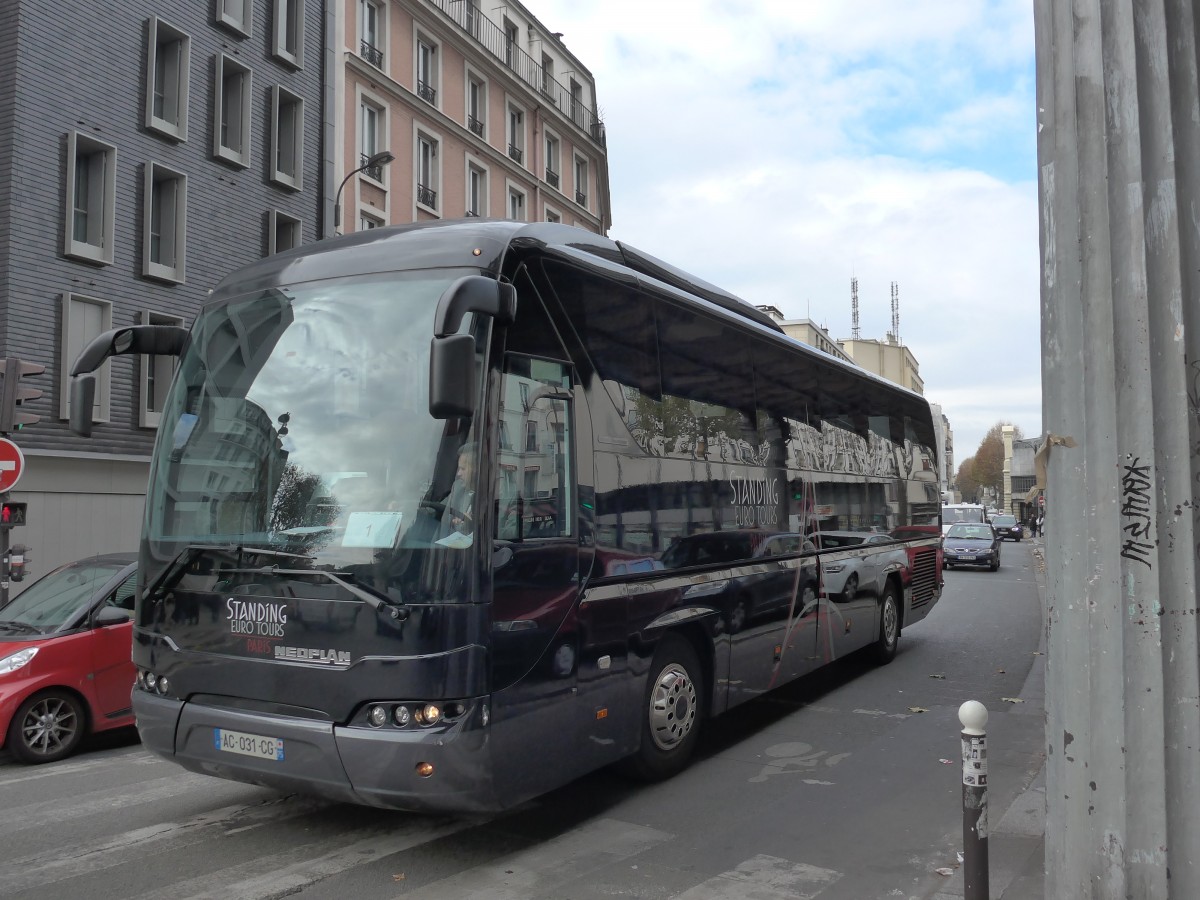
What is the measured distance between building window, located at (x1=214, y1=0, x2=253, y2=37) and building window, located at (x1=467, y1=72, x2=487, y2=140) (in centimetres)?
1034

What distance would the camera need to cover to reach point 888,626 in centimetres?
1243

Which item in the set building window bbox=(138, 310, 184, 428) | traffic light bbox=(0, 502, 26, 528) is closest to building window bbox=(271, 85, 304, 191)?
building window bbox=(138, 310, 184, 428)

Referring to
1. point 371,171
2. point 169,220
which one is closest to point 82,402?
point 169,220

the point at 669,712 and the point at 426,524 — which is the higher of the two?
the point at 426,524

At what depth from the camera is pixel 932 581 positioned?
14477 millimetres

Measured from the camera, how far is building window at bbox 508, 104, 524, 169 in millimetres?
36969

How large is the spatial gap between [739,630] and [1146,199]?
182 inches

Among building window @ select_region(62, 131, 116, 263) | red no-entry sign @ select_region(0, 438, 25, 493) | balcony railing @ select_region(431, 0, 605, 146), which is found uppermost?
balcony railing @ select_region(431, 0, 605, 146)

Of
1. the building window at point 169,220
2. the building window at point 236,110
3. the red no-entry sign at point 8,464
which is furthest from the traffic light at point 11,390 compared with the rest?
the building window at point 236,110

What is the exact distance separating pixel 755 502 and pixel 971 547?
26747mm

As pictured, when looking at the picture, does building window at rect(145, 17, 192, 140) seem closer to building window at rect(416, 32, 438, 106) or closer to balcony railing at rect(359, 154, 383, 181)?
balcony railing at rect(359, 154, 383, 181)

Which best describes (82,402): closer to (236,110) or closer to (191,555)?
(191,555)

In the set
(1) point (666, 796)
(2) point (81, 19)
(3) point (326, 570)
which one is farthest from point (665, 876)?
(2) point (81, 19)

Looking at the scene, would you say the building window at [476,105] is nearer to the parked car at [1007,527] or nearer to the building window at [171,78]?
the building window at [171,78]
